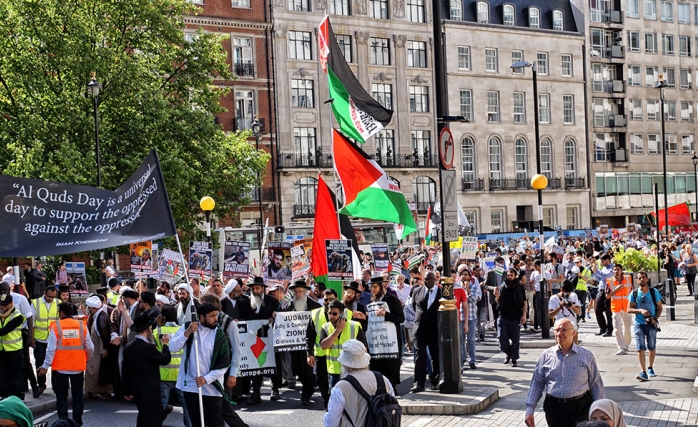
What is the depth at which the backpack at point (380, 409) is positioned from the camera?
687 centimetres

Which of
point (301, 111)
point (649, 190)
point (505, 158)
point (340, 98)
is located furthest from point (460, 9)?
point (340, 98)

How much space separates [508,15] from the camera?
6675cm

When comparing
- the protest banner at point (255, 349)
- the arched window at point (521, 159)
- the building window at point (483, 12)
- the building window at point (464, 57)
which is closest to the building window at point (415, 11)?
the building window at point (464, 57)

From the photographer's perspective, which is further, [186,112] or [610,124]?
[610,124]

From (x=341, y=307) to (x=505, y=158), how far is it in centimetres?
5600

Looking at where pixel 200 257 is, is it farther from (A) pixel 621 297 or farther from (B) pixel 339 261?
(A) pixel 621 297

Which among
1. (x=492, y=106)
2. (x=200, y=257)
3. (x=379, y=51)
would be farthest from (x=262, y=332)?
(x=492, y=106)

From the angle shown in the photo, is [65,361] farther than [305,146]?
No

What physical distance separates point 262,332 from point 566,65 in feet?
194

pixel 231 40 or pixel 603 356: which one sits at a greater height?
pixel 231 40

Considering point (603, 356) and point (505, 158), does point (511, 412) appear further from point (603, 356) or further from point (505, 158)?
point (505, 158)

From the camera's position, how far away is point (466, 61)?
210 ft

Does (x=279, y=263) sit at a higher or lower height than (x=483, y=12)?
lower

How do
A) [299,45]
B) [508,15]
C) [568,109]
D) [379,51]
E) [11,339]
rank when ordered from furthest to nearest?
[568,109]
[508,15]
[379,51]
[299,45]
[11,339]
